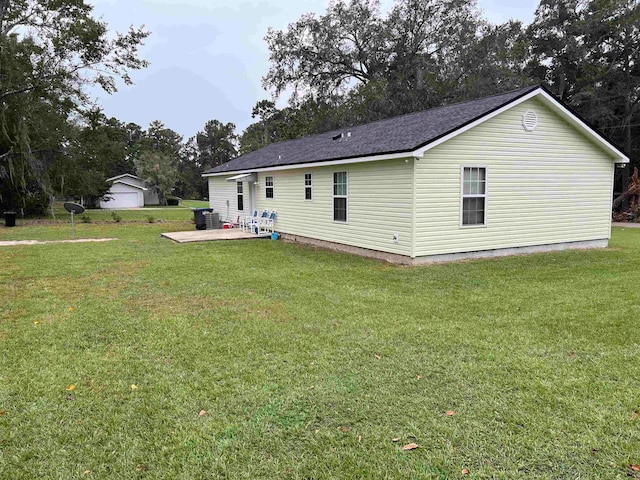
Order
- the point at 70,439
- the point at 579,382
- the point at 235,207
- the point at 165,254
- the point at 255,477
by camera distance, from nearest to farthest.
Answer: the point at 255,477 < the point at 70,439 < the point at 579,382 < the point at 165,254 < the point at 235,207

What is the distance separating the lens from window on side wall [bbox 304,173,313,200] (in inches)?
480

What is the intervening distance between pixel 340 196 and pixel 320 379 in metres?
7.78

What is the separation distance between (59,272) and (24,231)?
33.3 feet

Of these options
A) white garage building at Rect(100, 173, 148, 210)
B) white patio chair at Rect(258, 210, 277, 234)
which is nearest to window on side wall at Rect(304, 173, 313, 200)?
white patio chair at Rect(258, 210, 277, 234)

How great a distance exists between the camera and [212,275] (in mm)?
7895

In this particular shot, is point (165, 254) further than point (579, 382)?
Yes

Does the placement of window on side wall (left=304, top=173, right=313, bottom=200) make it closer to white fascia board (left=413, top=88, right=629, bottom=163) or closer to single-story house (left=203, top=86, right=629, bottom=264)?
single-story house (left=203, top=86, right=629, bottom=264)

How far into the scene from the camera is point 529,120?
389 inches

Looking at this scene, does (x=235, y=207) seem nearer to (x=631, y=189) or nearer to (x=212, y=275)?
(x=212, y=275)

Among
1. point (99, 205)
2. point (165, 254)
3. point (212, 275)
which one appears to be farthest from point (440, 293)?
point (99, 205)

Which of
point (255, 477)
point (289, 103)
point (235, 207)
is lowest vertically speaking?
point (255, 477)

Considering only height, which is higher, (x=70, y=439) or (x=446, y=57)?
(x=446, y=57)

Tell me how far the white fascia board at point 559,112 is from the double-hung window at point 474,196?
0.96 m

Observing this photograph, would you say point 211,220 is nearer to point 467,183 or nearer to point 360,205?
point 360,205
